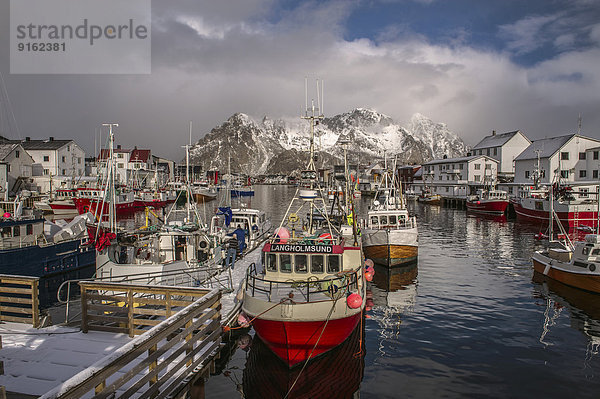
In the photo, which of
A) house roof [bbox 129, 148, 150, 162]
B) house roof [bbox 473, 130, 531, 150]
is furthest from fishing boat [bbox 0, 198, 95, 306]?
house roof [bbox 473, 130, 531, 150]

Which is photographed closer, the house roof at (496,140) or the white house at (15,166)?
the white house at (15,166)

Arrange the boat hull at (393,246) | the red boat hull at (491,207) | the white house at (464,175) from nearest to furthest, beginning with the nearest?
1. the boat hull at (393,246)
2. the red boat hull at (491,207)
3. the white house at (464,175)

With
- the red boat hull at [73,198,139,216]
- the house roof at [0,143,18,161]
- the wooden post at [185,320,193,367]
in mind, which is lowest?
the wooden post at [185,320,193,367]

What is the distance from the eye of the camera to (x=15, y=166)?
78.2 metres

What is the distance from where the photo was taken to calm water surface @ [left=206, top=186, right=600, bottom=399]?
13703 mm

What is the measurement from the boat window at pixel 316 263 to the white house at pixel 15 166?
78890 mm

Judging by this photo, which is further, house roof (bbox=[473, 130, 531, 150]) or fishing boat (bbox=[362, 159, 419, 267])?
house roof (bbox=[473, 130, 531, 150])

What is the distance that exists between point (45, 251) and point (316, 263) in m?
22.6

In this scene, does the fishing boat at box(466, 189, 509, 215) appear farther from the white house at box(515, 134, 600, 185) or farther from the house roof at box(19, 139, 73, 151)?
the house roof at box(19, 139, 73, 151)

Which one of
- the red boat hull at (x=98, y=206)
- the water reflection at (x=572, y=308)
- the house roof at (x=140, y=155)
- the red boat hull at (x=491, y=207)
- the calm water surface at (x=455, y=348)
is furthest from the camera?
the house roof at (x=140, y=155)

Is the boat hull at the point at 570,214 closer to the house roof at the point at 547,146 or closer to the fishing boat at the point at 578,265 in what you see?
the house roof at the point at 547,146

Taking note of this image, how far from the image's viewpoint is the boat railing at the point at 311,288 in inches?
585

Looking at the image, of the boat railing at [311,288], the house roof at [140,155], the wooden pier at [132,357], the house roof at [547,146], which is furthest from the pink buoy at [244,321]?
the house roof at [140,155]

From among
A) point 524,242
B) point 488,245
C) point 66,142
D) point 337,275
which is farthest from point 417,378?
point 66,142
